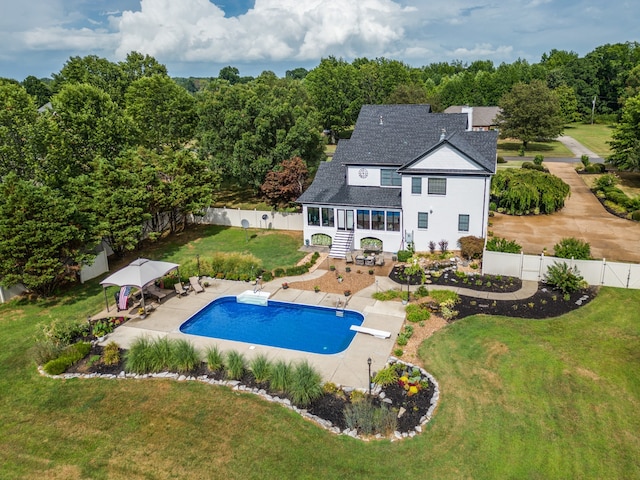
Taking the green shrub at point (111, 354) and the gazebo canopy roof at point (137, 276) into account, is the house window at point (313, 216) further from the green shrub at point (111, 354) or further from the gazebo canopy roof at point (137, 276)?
the green shrub at point (111, 354)

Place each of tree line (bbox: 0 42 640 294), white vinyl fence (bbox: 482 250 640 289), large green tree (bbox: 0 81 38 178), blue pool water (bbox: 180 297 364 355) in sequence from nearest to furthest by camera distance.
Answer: blue pool water (bbox: 180 297 364 355)
white vinyl fence (bbox: 482 250 640 289)
tree line (bbox: 0 42 640 294)
large green tree (bbox: 0 81 38 178)

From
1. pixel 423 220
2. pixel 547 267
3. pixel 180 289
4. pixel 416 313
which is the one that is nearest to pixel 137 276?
pixel 180 289

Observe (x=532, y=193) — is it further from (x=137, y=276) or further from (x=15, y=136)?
(x=15, y=136)

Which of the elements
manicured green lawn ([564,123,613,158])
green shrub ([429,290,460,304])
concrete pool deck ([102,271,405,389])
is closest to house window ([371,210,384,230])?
concrete pool deck ([102,271,405,389])

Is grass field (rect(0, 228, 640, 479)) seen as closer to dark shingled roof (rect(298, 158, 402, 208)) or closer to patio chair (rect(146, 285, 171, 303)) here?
patio chair (rect(146, 285, 171, 303))

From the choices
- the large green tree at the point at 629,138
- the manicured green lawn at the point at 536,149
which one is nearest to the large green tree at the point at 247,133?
the large green tree at the point at 629,138

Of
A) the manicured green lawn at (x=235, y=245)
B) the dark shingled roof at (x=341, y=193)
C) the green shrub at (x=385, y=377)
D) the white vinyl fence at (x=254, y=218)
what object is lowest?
the green shrub at (x=385, y=377)
